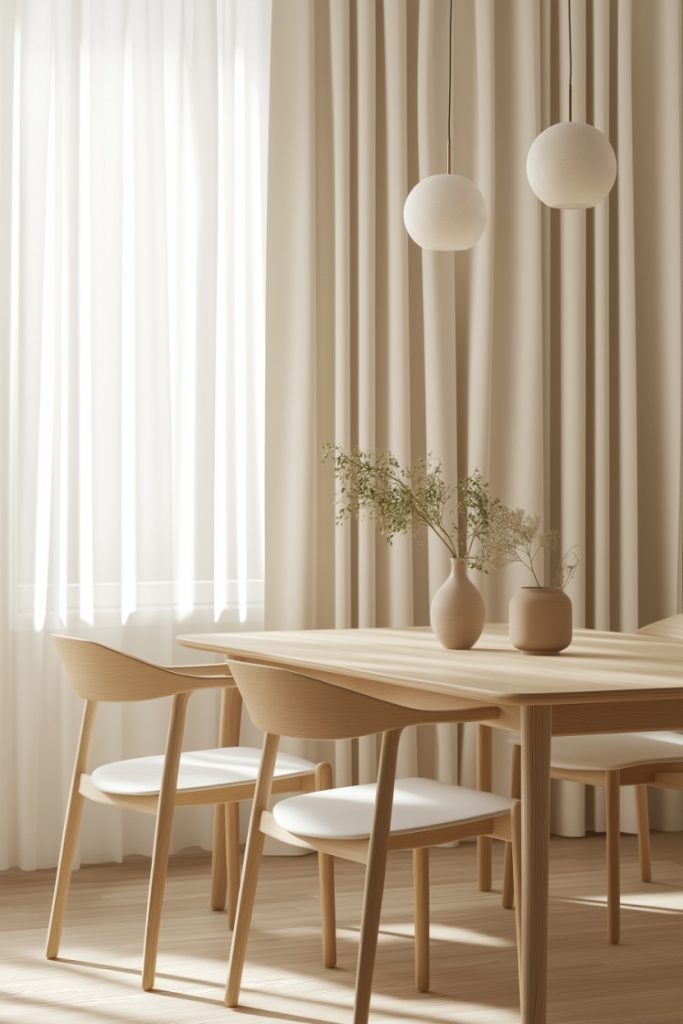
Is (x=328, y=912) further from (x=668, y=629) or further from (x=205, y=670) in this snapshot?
(x=668, y=629)

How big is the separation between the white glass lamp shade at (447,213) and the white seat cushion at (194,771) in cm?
127

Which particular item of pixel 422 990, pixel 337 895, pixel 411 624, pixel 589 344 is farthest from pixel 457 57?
pixel 422 990

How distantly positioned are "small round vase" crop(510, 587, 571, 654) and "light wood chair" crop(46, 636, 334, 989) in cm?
54

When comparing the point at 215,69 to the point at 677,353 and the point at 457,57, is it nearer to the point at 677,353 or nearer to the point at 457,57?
the point at 457,57

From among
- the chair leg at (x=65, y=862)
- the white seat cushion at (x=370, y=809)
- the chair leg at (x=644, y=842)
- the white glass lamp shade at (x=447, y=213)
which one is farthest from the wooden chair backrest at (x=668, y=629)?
the chair leg at (x=65, y=862)

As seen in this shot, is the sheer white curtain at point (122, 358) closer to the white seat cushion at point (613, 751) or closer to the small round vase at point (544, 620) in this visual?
the white seat cushion at point (613, 751)

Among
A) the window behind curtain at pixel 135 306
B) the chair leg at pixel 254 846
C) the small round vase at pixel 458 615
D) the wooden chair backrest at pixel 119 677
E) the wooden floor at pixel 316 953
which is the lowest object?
the wooden floor at pixel 316 953

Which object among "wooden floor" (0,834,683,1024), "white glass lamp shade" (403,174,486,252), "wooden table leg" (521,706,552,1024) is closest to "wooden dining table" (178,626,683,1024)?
"wooden table leg" (521,706,552,1024)

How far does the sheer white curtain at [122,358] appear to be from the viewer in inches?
156

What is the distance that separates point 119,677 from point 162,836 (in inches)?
13.9

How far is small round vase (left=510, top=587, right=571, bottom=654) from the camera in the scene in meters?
2.93

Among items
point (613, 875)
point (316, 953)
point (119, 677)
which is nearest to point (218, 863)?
point (316, 953)

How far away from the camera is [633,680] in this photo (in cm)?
245

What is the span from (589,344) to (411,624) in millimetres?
1155
